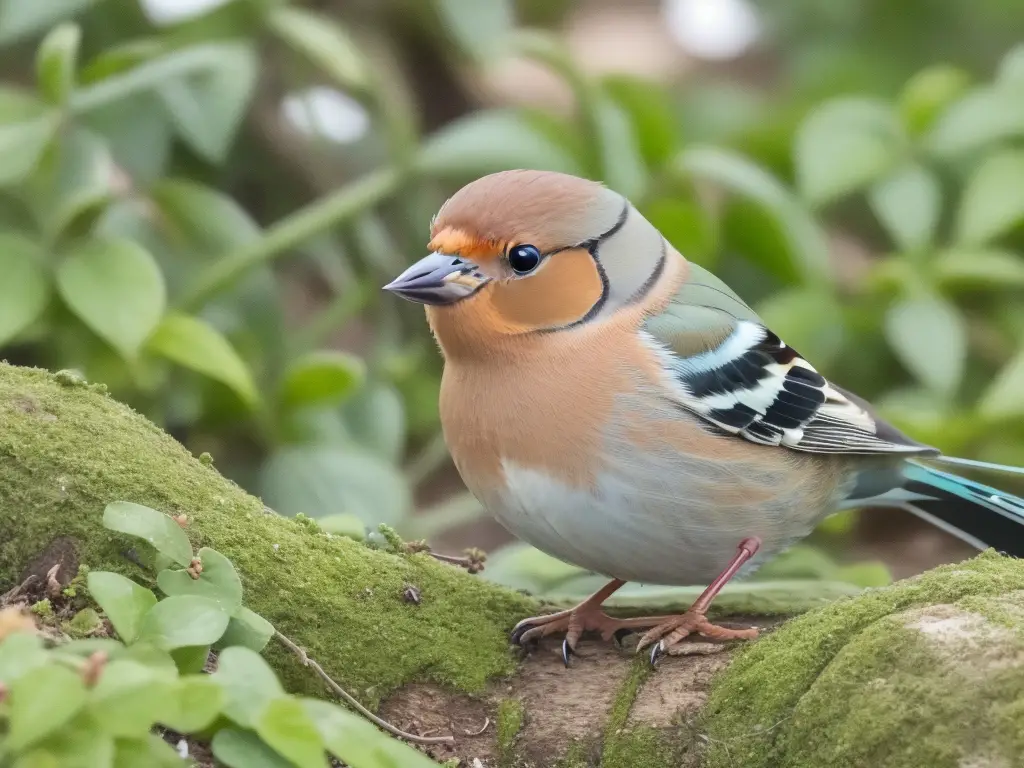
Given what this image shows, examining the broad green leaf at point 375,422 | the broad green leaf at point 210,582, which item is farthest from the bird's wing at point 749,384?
the broad green leaf at point 375,422

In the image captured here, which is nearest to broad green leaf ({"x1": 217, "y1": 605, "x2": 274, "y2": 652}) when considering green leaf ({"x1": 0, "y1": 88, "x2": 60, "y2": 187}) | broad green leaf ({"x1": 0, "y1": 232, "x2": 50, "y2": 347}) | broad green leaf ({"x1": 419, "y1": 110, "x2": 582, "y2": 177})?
broad green leaf ({"x1": 0, "y1": 232, "x2": 50, "y2": 347})

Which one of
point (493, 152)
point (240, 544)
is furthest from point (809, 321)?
point (240, 544)

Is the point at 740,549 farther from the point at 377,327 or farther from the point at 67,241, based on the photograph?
the point at 377,327

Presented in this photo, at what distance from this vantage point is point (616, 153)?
5.04 m

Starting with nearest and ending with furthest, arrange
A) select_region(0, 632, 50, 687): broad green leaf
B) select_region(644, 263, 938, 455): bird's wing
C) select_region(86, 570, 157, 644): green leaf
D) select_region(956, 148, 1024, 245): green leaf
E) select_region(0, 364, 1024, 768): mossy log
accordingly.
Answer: select_region(0, 632, 50, 687): broad green leaf → select_region(86, 570, 157, 644): green leaf → select_region(0, 364, 1024, 768): mossy log → select_region(644, 263, 938, 455): bird's wing → select_region(956, 148, 1024, 245): green leaf

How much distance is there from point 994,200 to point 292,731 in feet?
13.4

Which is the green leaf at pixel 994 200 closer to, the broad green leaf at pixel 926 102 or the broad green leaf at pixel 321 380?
the broad green leaf at pixel 926 102

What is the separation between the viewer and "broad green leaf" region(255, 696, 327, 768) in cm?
167

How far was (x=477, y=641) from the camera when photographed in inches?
102

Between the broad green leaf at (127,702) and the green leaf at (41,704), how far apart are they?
0.09ft

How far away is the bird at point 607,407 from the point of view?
2.59 metres

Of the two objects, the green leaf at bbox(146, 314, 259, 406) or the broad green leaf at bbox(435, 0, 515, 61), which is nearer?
the green leaf at bbox(146, 314, 259, 406)

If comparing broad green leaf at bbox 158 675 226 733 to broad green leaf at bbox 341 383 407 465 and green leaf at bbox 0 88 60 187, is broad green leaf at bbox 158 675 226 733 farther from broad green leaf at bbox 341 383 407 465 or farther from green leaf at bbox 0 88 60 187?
broad green leaf at bbox 341 383 407 465

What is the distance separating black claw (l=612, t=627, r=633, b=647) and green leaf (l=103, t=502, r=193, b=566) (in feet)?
3.20
